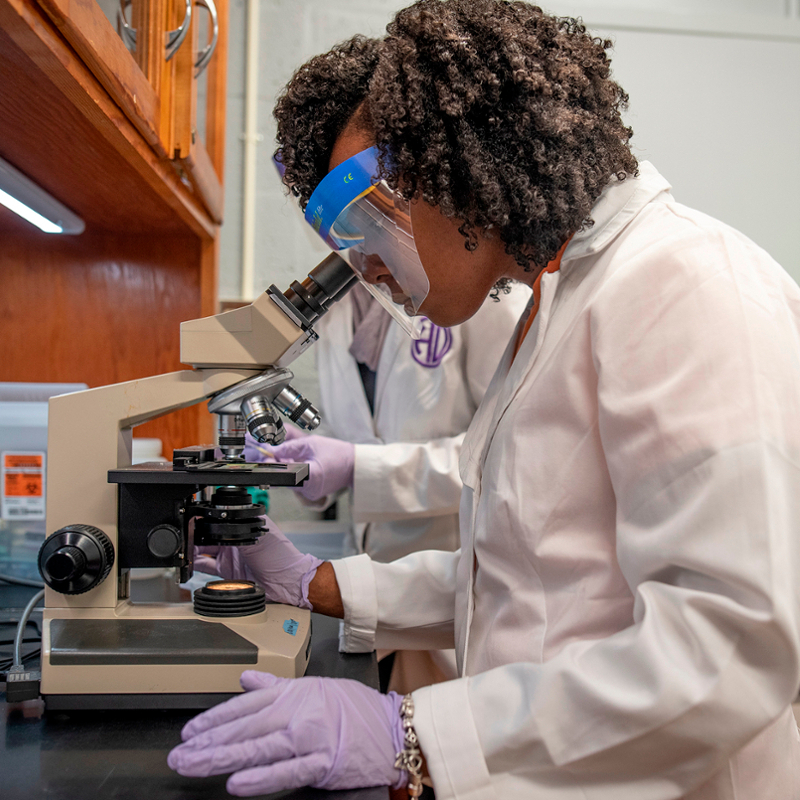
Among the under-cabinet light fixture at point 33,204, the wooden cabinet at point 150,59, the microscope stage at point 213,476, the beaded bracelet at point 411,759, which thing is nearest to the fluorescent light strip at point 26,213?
the under-cabinet light fixture at point 33,204

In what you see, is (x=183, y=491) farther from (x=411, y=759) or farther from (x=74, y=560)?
(x=411, y=759)

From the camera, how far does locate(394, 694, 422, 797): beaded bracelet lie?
0.61 metres

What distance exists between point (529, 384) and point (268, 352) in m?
0.35

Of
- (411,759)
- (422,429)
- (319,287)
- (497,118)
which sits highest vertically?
(497,118)

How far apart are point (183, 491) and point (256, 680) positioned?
289 millimetres

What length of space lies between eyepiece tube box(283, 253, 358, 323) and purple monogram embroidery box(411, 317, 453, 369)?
0.69m

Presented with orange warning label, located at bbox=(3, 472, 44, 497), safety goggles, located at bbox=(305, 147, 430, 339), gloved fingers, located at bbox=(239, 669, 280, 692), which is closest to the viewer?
gloved fingers, located at bbox=(239, 669, 280, 692)

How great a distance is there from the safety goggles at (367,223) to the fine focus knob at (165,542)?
0.42m

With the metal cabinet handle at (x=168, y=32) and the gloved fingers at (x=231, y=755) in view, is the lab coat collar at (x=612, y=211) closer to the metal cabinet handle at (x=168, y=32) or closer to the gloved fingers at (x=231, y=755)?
the gloved fingers at (x=231, y=755)

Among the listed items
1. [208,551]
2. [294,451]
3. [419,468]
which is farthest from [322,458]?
[208,551]

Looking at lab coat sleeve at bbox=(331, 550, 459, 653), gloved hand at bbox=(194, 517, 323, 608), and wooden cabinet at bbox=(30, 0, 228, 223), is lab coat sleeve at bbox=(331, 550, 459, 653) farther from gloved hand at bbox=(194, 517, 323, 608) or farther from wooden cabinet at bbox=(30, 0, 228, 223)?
wooden cabinet at bbox=(30, 0, 228, 223)

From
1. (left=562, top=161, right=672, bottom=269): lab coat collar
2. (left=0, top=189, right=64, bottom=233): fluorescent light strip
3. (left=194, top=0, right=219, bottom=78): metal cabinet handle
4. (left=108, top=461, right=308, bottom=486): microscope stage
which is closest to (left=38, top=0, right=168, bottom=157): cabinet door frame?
(left=194, top=0, right=219, bottom=78): metal cabinet handle

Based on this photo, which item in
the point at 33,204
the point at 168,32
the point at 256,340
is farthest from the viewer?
the point at 33,204

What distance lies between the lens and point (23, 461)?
4.36ft
